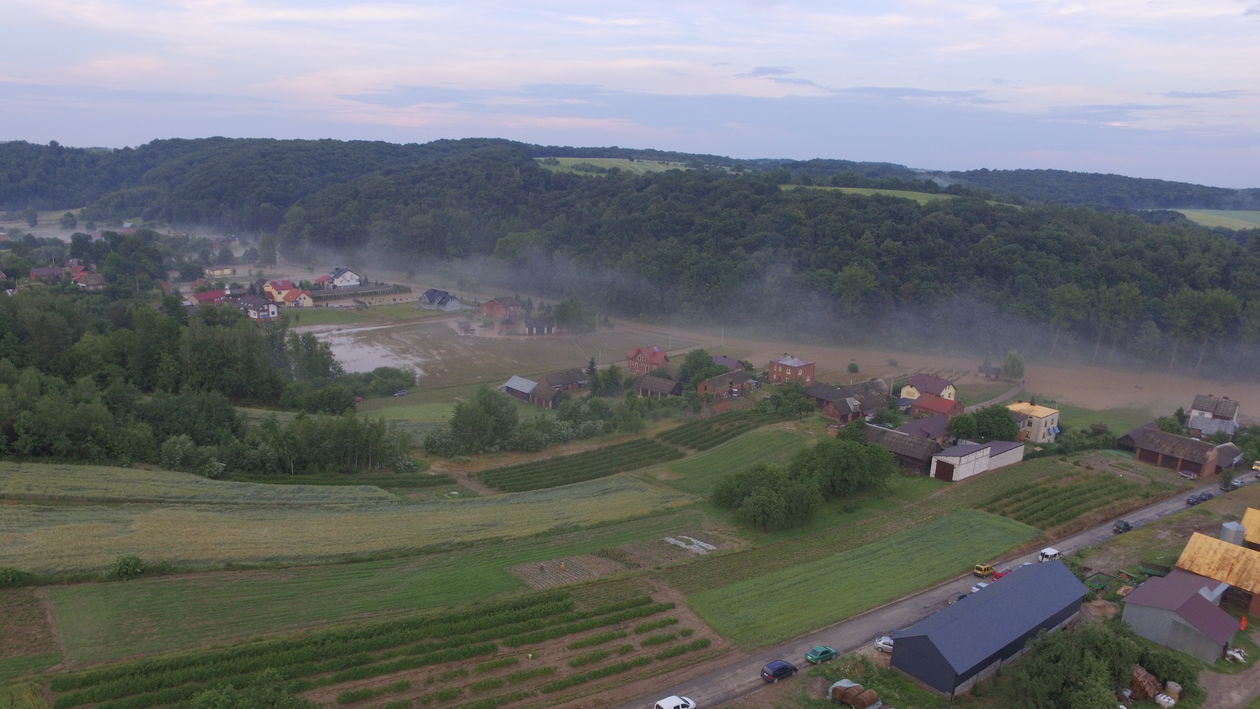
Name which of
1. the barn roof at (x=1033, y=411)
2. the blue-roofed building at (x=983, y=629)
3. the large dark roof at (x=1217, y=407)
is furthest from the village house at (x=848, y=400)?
the blue-roofed building at (x=983, y=629)

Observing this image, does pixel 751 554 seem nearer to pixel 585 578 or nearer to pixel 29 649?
pixel 585 578

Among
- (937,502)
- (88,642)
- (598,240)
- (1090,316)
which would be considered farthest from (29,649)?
(598,240)

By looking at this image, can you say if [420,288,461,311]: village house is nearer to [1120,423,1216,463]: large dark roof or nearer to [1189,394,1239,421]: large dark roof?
[1120,423,1216,463]: large dark roof

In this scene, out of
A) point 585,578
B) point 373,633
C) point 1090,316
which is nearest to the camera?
point 373,633

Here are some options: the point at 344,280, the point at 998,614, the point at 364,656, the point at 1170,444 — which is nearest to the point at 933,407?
the point at 1170,444

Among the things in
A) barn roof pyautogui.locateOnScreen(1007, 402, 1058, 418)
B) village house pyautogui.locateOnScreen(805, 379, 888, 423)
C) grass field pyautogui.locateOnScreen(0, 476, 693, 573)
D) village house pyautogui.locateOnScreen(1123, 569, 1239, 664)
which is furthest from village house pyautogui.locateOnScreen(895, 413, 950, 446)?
village house pyautogui.locateOnScreen(1123, 569, 1239, 664)

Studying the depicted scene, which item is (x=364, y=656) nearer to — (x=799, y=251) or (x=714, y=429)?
(x=714, y=429)

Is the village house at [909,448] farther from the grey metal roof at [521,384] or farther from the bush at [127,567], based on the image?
the bush at [127,567]
